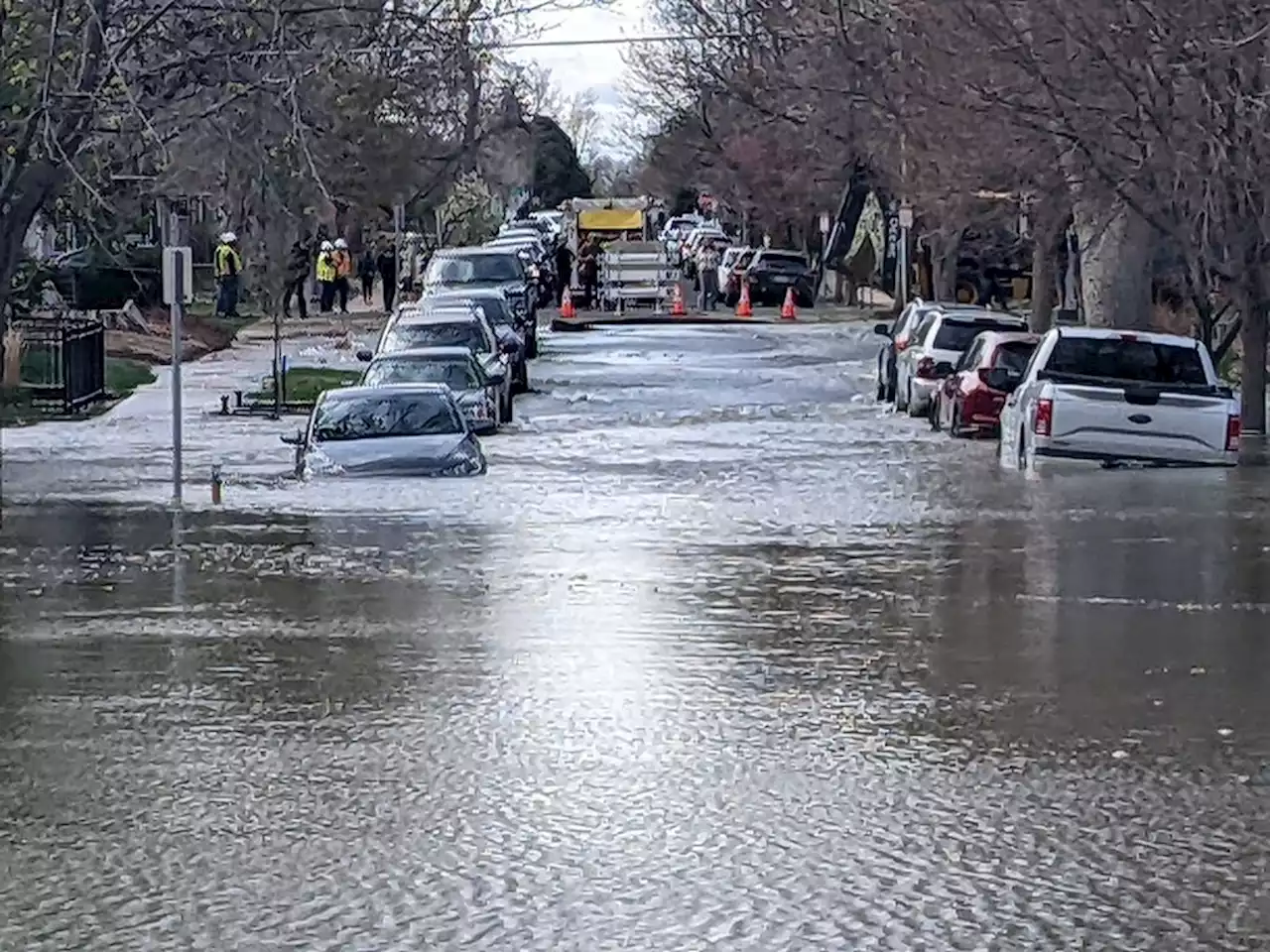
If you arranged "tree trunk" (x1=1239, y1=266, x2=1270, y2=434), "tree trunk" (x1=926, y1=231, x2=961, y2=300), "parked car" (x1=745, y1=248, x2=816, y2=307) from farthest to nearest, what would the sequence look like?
"parked car" (x1=745, y1=248, x2=816, y2=307)
"tree trunk" (x1=926, y1=231, x2=961, y2=300)
"tree trunk" (x1=1239, y1=266, x2=1270, y2=434)

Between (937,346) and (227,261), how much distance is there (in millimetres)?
23756

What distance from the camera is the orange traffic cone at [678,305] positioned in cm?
5928

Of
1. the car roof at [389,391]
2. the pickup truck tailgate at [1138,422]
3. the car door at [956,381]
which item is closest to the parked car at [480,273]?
the car door at [956,381]

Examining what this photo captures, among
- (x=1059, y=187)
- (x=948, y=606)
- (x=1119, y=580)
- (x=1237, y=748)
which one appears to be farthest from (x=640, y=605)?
(x=1059, y=187)

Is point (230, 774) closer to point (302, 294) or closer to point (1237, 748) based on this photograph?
point (1237, 748)

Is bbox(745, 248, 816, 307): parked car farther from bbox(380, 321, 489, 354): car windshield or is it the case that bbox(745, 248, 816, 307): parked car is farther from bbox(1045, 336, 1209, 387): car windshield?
bbox(1045, 336, 1209, 387): car windshield

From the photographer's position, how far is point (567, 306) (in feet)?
197

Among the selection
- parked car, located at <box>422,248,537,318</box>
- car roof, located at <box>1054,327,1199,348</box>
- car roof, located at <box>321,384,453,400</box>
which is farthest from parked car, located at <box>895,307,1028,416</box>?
parked car, located at <box>422,248,537,318</box>

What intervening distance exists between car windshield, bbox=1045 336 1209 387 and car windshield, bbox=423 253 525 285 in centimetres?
2723

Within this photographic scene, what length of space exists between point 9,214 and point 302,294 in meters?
36.7

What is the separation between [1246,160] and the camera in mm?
24047

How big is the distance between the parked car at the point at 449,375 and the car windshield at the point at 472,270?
18.4 m

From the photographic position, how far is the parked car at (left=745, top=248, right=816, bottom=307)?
6388 cm

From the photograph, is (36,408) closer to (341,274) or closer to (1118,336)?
(1118,336)
